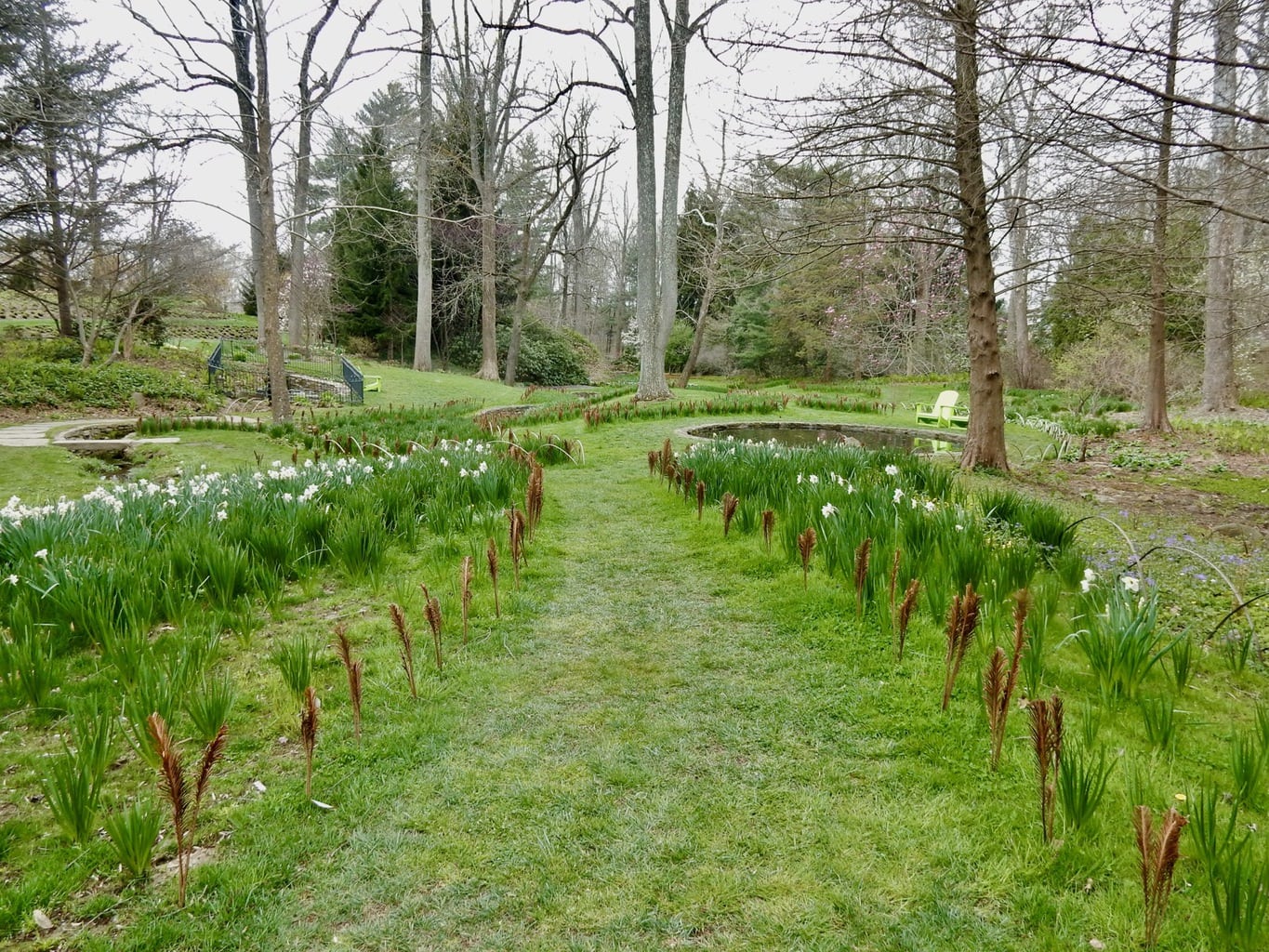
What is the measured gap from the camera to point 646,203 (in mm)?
13930

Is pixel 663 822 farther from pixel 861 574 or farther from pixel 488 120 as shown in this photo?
pixel 488 120

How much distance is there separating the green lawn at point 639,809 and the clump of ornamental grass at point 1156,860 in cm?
11

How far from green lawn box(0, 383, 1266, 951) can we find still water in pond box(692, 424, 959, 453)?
713 centimetres

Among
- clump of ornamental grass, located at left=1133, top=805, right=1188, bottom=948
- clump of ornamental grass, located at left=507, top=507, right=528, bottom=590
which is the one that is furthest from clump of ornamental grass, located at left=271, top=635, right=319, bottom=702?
clump of ornamental grass, located at left=1133, top=805, right=1188, bottom=948

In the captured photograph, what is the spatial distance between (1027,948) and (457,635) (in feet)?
8.51

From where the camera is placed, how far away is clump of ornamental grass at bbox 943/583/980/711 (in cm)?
225

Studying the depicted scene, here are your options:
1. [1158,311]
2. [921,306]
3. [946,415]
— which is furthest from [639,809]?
[921,306]

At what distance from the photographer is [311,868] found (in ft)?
5.71

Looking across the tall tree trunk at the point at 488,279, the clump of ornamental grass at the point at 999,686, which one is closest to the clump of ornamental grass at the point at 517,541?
the clump of ornamental grass at the point at 999,686

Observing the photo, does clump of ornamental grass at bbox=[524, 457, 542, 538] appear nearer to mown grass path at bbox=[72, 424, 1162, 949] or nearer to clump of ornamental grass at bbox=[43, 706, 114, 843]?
mown grass path at bbox=[72, 424, 1162, 949]

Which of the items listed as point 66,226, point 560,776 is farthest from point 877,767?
point 66,226

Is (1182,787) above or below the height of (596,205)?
below

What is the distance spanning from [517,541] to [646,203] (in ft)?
38.7

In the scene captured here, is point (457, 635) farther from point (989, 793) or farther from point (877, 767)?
point (989, 793)
